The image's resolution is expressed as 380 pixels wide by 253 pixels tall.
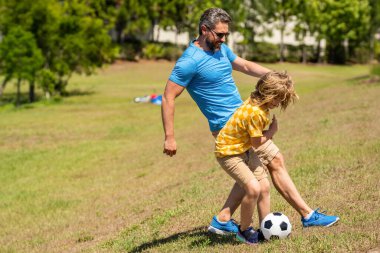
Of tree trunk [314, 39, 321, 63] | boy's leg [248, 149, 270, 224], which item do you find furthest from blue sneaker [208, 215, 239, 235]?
tree trunk [314, 39, 321, 63]

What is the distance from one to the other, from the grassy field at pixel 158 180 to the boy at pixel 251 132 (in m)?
0.76

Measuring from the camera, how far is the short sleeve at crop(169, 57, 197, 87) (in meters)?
7.16

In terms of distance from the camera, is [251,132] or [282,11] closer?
[251,132]

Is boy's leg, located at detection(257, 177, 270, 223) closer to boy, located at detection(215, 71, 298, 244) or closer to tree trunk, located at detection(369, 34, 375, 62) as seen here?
boy, located at detection(215, 71, 298, 244)

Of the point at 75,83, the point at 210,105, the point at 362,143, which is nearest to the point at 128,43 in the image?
the point at 75,83

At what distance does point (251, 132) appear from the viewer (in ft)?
22.6

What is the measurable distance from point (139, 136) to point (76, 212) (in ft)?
37.4

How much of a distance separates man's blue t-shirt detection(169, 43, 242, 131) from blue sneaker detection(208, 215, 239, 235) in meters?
1.21

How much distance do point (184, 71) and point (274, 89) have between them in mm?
1049

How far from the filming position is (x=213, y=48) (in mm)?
7332

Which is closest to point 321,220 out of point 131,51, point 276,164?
point 276,164

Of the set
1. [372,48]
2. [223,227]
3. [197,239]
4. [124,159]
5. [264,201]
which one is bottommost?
[124,159]

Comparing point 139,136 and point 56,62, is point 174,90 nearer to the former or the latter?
point 139,136

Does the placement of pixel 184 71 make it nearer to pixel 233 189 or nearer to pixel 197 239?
pixel 233 189
